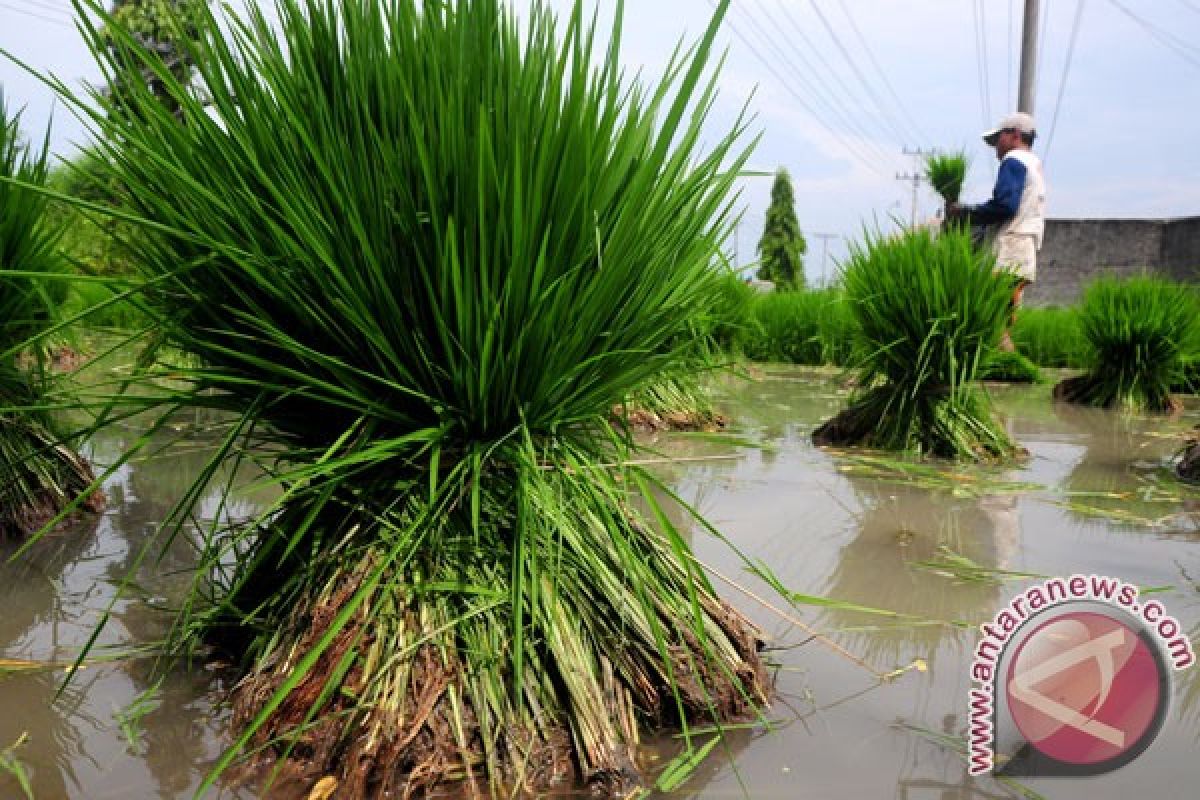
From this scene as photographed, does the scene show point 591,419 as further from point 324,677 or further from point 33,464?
point 33,464

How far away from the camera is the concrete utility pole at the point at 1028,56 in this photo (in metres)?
13.7

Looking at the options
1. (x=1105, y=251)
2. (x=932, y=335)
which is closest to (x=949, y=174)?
(x=932, y=335)

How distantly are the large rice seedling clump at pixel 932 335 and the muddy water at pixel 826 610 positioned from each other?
328 millimetres

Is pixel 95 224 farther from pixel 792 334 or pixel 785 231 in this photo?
pixel 785 231

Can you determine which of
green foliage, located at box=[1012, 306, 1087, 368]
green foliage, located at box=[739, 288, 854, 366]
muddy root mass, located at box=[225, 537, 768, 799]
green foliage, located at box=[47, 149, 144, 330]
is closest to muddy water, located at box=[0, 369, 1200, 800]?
muddy root mass, located at box=[225, 537, 768, 799]

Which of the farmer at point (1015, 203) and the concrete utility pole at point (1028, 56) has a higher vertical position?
the concrete utility pole at point (1028, 56)

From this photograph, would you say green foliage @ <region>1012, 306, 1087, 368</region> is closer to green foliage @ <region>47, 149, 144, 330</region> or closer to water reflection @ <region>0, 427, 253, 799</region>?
green foliage @ <region>47, 149, 144, 330</region>

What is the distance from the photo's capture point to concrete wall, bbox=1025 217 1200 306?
46.9ft

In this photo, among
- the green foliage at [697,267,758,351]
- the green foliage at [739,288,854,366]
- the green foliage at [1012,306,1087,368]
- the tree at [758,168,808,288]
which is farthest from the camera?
the tree at [758,168,808,288]

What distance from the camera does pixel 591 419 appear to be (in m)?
1.82

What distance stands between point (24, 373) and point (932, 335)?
11.2 ft

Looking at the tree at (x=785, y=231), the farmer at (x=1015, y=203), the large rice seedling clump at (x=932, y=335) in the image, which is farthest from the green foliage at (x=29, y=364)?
the tree at (x=785, y=231)

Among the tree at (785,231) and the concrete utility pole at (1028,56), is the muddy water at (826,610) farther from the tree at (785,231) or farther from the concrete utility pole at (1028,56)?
the tree at (785,231)

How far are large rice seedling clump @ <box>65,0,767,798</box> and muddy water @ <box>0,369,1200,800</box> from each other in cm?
14
